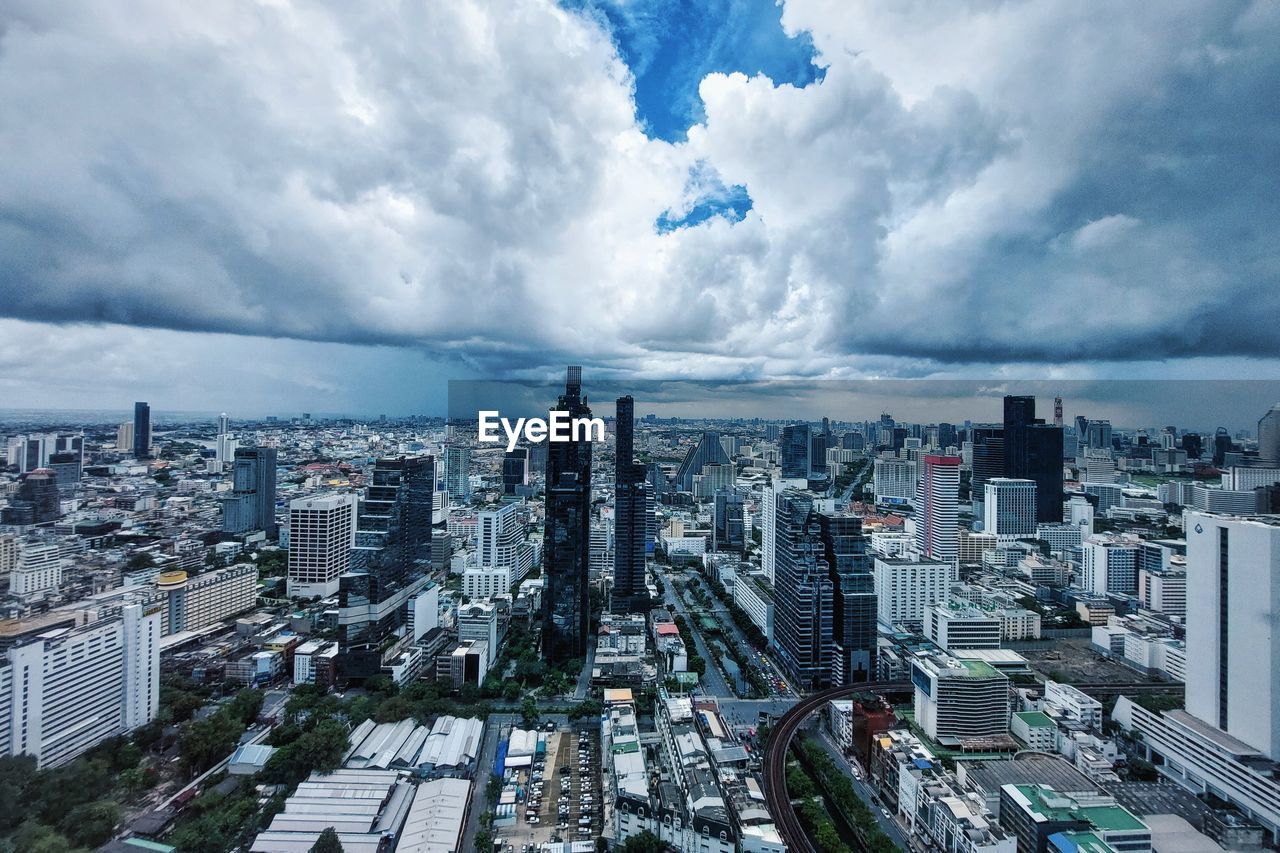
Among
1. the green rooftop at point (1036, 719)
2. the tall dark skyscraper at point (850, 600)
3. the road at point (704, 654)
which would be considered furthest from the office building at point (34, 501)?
the green rooftop at point (1036, 719)

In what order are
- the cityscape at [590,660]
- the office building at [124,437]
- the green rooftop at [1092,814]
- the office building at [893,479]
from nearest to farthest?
the green rooftop at [1092,814]
the cityscape at [590,660]
the office building at [124,437]
the office building at [893,479]

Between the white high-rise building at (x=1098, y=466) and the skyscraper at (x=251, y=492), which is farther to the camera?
the white high-rise building at (x=1098, y=466)

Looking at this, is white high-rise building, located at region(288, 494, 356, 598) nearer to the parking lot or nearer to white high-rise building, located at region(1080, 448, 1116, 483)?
the parking lot

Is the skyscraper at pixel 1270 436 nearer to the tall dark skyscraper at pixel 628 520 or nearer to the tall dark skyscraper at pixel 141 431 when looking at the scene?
the tall dark skyscraper at pixel 628 520

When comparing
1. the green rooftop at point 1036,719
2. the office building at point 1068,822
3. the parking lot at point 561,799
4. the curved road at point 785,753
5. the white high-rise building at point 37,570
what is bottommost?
the parking lot at point 561,799

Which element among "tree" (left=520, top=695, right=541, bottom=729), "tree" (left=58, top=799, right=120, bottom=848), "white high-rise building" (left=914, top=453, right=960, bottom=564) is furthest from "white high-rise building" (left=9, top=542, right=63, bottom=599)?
"white high-rise building" (left=914, top=453, right=960, bottom=564)

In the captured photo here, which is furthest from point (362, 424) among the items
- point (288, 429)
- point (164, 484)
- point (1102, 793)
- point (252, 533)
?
point (1102, 793)
